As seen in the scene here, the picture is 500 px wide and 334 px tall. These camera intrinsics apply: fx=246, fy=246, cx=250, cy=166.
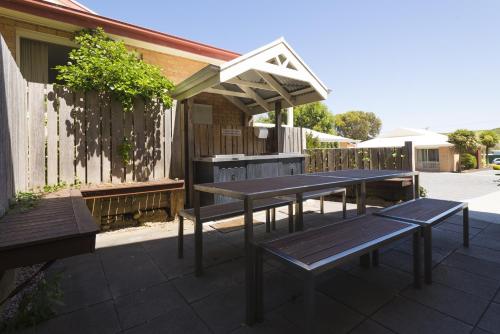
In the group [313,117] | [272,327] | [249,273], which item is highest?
[313,117]

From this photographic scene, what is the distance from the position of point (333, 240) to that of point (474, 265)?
201 centimetres

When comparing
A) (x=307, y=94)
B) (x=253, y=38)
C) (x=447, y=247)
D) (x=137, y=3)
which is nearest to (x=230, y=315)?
(x=447, y=247)

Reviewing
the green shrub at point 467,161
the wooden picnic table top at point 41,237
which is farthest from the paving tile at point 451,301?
the green shrub at point 467,161

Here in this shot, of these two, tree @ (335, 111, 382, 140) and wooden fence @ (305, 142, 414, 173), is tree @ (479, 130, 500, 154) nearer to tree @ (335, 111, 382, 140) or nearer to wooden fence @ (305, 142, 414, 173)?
wooden fence @ (305, 142, 414, 173)

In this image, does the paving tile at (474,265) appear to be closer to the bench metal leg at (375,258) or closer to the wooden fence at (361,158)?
the bench metal leg at (375,258)

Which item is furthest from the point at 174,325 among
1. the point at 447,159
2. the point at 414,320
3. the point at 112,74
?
the point at 447,159

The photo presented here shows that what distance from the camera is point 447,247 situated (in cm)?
325

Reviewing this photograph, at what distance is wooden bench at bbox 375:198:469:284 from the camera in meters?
2.40

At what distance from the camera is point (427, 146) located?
63.6 ft

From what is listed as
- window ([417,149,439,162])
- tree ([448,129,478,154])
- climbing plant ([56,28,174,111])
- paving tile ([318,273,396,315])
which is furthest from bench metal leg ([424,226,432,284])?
window ([417,149,439,162])

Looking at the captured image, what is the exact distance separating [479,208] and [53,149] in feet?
28.1

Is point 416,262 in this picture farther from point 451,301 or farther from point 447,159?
point 447,159

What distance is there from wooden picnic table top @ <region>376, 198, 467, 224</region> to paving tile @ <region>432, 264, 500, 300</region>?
Answer: 1.86 ft

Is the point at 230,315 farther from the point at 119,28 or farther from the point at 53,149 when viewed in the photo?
the point at 119,28
